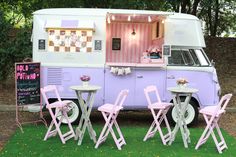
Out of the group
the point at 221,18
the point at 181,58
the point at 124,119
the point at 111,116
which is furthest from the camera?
the point at 221,18

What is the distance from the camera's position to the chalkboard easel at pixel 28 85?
9.09 m

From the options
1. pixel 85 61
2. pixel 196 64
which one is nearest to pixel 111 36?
pixel 85 61

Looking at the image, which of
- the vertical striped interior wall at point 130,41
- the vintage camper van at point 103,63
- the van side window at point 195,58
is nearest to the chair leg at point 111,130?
the vintage camper van at point 103,63

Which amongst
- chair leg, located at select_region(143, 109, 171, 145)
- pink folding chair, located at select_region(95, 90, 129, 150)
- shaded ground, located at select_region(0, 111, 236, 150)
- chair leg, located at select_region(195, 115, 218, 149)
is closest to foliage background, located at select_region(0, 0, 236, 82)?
shaded ground, located at select_region(0, 111, 236, 150)

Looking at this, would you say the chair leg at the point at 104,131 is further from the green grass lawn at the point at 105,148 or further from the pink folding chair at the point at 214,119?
the pink folding chair at the point at 214,119

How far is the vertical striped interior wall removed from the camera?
10977 mm

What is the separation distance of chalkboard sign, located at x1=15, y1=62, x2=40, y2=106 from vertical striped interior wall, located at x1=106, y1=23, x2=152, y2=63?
2.25m

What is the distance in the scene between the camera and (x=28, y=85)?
923cm

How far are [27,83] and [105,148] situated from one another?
2.59 meters

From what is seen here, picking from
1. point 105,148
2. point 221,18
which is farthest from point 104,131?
point 221,18

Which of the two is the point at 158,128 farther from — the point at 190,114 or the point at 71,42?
the point at 71,42

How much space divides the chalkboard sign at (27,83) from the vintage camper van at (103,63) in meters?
0.20

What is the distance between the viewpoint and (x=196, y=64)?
9.59m

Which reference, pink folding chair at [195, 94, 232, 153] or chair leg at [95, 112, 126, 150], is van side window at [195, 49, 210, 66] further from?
chair leg at [95, 112, 126, 150]
